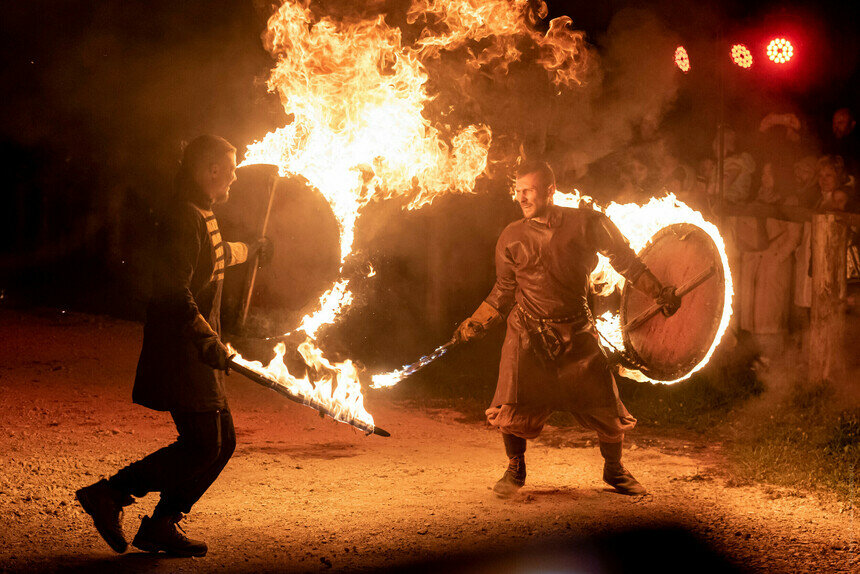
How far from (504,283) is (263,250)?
1765 mm

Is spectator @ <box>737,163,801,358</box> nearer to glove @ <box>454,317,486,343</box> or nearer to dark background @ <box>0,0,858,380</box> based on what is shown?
dark background @ <box>0,0,858,380</box>

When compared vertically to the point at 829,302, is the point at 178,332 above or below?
below

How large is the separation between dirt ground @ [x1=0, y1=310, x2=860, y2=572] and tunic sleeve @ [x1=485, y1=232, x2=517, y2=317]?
1277mm

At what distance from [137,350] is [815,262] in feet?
26.9

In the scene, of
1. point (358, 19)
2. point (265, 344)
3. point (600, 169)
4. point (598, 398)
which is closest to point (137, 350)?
point (265, 344)

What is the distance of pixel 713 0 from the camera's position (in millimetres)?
12766

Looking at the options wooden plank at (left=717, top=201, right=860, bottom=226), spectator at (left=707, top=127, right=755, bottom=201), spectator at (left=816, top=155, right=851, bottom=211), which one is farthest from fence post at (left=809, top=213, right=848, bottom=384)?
spectator at (left=707, top=127, right=755, bottom=201)

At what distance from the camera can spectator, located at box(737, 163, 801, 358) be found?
1020 centimetres

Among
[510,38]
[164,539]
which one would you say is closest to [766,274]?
[510,38]

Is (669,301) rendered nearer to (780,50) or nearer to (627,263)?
(627,263)

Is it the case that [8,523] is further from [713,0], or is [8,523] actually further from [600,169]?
[713,0]

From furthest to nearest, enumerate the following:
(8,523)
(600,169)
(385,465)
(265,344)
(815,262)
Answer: (265,344), (600,169), (815,262), (385,465), (8,523)

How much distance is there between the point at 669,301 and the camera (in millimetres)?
5695

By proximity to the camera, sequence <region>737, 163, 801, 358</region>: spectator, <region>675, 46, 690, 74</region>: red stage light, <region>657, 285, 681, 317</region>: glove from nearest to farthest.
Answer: <region>657, 285, 681, 317</region>: glove < <region>737, 163, 801, 358</region>: spectator < <region>675, 46, 690, 74</region>: red stage light
